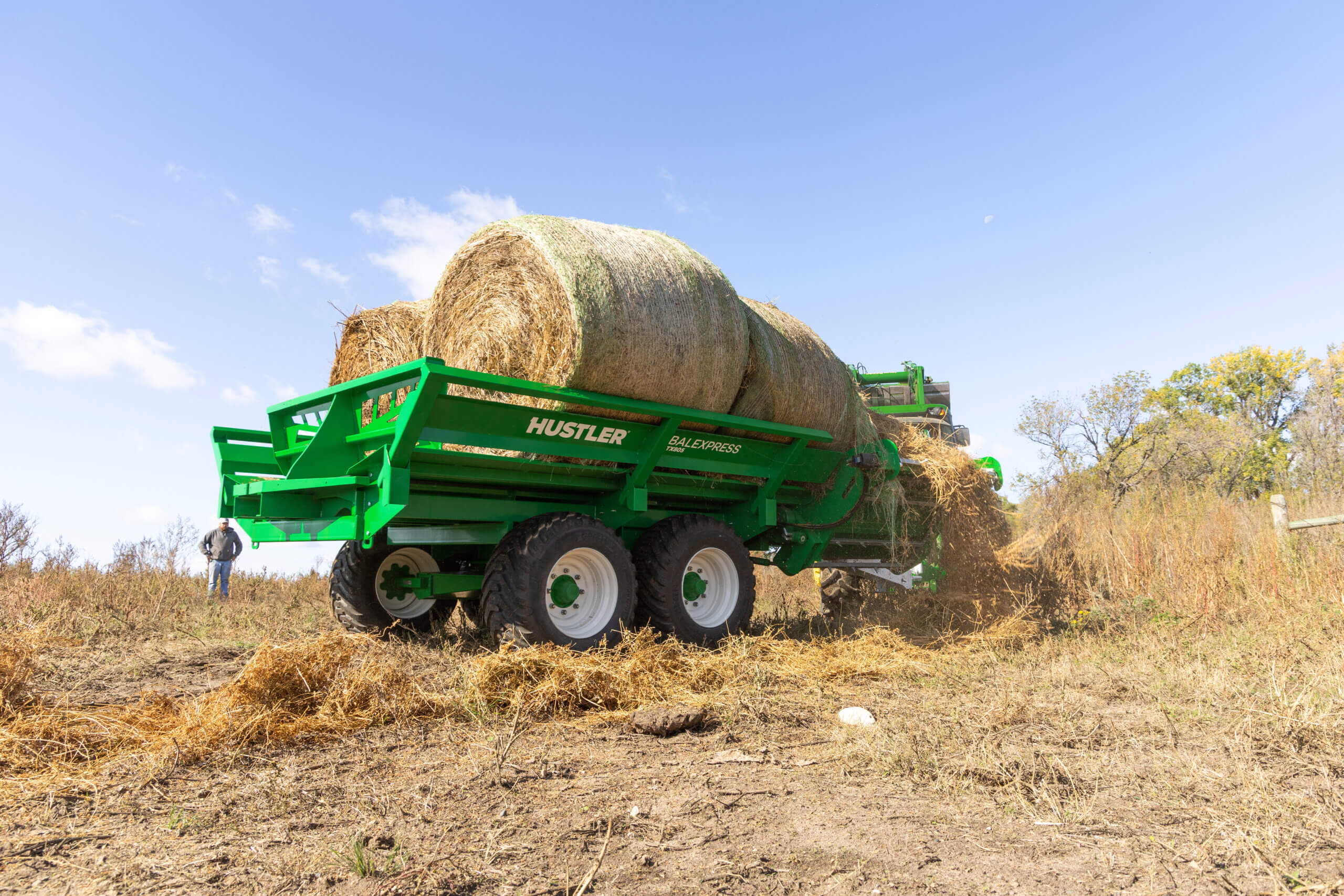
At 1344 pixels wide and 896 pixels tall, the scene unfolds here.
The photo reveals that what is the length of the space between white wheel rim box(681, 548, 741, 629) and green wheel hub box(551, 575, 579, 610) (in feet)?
4.08

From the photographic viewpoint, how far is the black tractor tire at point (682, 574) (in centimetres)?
632

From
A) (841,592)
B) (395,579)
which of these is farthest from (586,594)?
(841,592)

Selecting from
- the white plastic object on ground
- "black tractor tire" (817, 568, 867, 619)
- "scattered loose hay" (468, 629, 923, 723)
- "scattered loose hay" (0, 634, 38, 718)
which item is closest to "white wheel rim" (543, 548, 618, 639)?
"scattered loose hay" (468, 629, 923, 723)

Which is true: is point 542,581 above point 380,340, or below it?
below

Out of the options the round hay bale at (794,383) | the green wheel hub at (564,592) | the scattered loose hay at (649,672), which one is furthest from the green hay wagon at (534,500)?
the scattered loose hay at (649,672)

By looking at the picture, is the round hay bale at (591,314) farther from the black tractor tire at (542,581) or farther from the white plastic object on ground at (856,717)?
the white plastic object on ground at (856,717)

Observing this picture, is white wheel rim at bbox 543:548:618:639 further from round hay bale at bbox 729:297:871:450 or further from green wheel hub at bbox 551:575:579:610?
round hay bale at bbox 729:297:871:450

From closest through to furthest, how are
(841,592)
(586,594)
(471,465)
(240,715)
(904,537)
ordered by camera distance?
(240,715) < (471,465) < (586,594) < (904,537) < (841,592)

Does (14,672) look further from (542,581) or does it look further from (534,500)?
(534,500)

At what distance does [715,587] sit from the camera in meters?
6.97

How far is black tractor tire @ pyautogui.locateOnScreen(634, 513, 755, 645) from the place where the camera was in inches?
249

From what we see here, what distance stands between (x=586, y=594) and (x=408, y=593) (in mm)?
1914

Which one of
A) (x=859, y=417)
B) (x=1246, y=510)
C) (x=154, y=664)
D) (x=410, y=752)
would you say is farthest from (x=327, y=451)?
(x=1246, y=510)

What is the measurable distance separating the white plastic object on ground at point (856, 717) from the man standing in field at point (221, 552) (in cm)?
844
